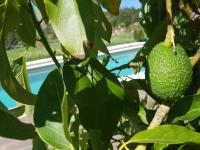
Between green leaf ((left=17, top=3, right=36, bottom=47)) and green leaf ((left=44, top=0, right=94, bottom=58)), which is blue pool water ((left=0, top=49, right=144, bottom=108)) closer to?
green leaf ((left=17, top=3, right=36, bottom=47))

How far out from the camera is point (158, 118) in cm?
63

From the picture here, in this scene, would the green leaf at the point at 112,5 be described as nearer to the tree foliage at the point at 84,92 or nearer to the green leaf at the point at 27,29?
the tree foliage at the point at 84,92

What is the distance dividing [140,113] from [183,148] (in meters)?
0.15

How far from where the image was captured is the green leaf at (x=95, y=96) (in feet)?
2.13

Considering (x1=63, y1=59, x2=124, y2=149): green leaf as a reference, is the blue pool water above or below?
below

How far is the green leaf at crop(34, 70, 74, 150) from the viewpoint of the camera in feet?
2.19

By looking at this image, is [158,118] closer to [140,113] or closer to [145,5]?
[140,113]

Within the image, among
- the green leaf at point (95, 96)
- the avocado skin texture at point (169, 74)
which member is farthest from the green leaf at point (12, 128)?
the avocado skin texture at point (169, 74)

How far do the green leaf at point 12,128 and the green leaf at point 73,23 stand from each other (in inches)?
7.3

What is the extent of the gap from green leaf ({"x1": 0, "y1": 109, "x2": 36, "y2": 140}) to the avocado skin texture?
0.68 ft

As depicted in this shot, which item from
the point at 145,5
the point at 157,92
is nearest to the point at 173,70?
the point at 157,92

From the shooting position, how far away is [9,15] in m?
0.67

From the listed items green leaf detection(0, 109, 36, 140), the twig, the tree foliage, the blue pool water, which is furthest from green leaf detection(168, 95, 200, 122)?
the blue pool water

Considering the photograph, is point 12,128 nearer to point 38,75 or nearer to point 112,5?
point 112,5
